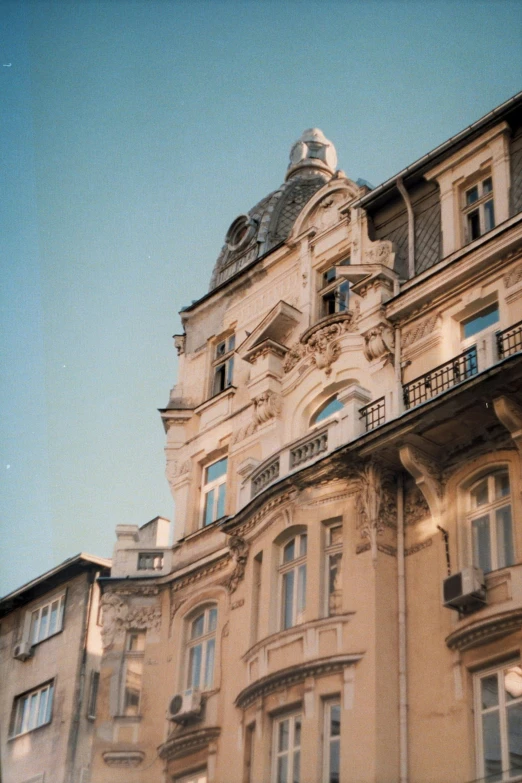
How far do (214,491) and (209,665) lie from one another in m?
4.22

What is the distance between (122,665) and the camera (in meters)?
27.6

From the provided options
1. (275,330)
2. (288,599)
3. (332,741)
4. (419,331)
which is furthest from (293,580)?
(275,330)

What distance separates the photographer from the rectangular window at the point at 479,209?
83.7ft

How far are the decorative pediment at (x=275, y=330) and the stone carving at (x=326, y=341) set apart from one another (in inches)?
26.3

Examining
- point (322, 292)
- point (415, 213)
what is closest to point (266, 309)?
point (322, 292)

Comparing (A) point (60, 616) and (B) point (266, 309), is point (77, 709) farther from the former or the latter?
(B) point (266, 309)

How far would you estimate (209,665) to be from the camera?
84.7ft

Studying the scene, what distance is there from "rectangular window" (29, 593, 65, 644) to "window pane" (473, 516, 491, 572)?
599 inches

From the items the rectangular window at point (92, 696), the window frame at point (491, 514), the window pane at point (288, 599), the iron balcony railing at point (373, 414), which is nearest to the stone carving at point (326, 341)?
the iron balcony railing at point (373, 414)

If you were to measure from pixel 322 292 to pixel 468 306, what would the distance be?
5.00m

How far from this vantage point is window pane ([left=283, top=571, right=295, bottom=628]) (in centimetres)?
2350

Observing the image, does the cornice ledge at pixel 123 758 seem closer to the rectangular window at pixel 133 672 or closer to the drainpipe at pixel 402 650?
the rectangular window at pixel 133 672

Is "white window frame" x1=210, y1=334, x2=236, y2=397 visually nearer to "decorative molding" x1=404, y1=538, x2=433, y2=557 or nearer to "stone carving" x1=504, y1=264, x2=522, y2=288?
"stone carving" x1=504, y1=264, x2=522, y2=288

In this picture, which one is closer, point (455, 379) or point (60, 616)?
point (455, 379)
